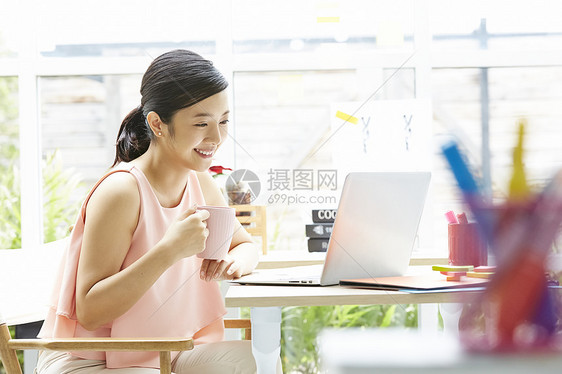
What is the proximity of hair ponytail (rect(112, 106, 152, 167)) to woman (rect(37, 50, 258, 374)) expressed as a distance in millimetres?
34

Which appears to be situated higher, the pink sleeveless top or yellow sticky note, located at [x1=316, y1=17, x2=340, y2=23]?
yellow sticky note, located at [x1=316, y1=17, x2=340, y2=23]

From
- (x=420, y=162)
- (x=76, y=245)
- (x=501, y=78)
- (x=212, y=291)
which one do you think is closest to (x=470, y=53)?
(x=501, y=78)

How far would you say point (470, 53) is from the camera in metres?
2.68

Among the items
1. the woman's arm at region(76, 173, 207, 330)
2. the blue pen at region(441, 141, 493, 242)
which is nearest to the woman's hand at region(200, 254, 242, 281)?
the woman's arm at region(76, 173, 207, 330)

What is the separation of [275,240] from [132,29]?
3.51 ft

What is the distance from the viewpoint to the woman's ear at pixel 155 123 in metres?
1.47

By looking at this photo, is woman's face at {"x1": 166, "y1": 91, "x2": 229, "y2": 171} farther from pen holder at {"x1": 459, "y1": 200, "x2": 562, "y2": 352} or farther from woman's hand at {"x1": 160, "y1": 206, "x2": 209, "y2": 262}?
pen holder at {"x1": 459, "y1": 200, "x2": 562, "y2": 352}

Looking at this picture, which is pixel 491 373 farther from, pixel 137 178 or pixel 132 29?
pixel 132 29

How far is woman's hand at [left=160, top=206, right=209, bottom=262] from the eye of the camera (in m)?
1.24

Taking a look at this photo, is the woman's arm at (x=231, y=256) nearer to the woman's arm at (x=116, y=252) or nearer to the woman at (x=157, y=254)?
the woman at (x=157, y=254)

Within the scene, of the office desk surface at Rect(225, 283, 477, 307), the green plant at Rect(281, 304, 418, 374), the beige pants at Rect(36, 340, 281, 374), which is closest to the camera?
the office desk surface at Rect(225, 283, 477, 307)

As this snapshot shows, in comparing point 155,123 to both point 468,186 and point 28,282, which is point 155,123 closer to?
point 28,282

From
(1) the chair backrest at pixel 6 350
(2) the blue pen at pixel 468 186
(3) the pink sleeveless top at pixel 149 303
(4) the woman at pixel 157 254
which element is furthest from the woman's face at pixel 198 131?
(2) the blue pen at pixel 468 186

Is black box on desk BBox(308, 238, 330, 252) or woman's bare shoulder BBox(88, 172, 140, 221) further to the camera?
black box on desk BBox(308, 238, 330, 252)
